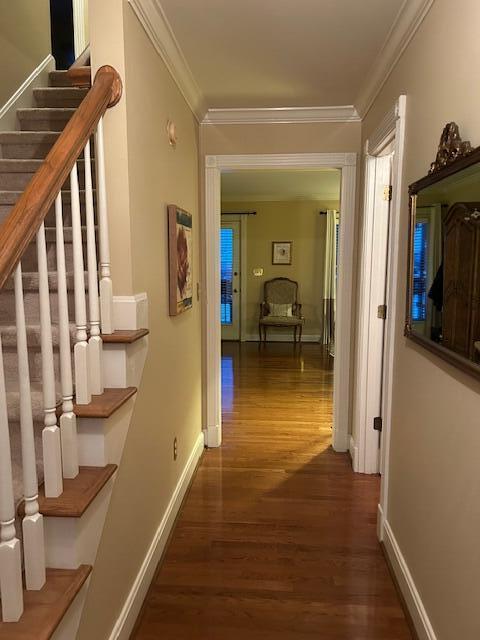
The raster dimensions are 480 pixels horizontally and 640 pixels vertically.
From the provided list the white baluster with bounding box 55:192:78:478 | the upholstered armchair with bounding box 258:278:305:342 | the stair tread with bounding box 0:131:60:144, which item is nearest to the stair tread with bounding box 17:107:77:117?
the stair tread with bounding box 0:131:60:144

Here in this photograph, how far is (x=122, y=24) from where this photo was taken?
5.22 feet

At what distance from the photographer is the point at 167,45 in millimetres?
2055

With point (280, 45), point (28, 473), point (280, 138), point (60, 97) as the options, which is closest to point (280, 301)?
point (280, 138)

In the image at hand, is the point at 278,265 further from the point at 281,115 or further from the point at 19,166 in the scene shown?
the point at 19,166

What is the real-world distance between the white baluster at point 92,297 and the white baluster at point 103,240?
0.07m

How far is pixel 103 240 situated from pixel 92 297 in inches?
8.7

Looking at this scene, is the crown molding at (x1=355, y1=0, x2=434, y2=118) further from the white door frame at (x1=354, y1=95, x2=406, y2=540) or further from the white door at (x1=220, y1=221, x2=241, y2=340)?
the white door at (x1=220, y1=221, x2=241, y2=340)

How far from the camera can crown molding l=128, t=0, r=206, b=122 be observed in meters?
1.77

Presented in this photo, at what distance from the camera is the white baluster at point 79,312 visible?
133 centimetres

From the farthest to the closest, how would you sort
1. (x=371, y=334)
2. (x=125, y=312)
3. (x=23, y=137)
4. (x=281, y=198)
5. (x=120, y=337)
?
(x=281, y=198) → (x=371, y=334) → (x=23, y=137) → (x=125, y=312) → (x=120, y=337)

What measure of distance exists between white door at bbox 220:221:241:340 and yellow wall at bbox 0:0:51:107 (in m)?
4.40

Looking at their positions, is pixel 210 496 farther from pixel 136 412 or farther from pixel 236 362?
pixel 236 362

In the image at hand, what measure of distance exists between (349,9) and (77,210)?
1450mm

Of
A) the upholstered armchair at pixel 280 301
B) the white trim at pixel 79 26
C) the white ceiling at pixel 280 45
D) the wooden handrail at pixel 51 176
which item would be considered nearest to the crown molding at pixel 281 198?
the upholstered armchair at pixel 280 301
